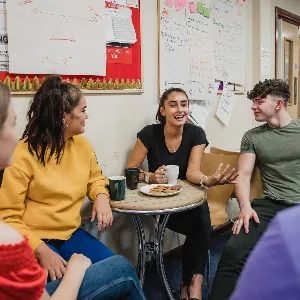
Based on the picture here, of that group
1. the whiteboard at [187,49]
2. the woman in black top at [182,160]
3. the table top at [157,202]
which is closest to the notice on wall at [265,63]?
the whiteboard at [187,49]

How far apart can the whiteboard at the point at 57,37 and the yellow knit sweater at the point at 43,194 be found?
1.57 feet

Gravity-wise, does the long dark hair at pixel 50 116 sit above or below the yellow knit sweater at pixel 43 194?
above

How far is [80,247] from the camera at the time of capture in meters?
1.77

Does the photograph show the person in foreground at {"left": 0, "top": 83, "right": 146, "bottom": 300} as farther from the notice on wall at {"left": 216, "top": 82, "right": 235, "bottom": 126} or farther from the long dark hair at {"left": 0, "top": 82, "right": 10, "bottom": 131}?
the notice on wall at {"left": 216, "top": 82, "right": 235, "bottom": 126}

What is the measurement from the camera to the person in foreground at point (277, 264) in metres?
0.51

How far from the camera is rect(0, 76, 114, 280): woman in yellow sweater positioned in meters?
1.65

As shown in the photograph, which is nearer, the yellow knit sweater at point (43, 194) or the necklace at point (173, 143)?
the yellow knit sweater at point (43, 194)

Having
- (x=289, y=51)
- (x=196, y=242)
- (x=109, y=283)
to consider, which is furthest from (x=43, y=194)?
(x=289, y=51)

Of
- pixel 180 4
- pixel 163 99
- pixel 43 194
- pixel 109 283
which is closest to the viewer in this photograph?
pixel 109 283

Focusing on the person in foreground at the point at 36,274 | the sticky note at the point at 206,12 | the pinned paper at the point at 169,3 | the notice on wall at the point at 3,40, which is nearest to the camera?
the person in foreground at the point at 36,274

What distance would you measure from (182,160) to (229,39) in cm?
149

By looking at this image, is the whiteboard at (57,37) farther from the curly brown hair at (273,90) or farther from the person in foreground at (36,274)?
the person in foreground at (36,274)

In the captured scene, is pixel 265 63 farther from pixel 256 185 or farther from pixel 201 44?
pixel 256 185

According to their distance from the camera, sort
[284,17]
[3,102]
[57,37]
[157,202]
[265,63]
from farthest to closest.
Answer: [284,17] → [265,63] → [57,37] → [157,202] → [3,102]
